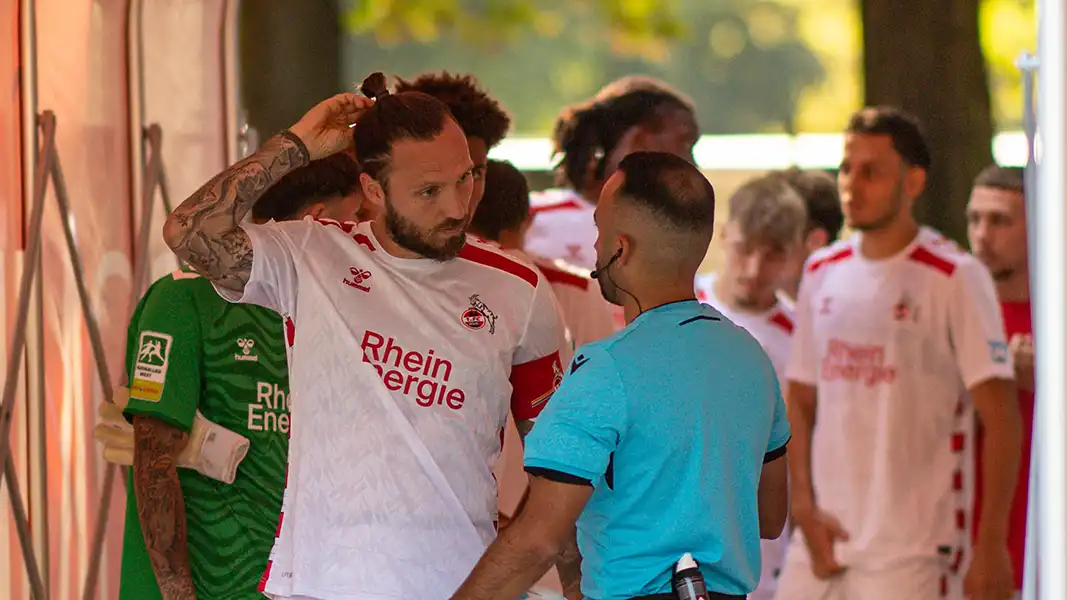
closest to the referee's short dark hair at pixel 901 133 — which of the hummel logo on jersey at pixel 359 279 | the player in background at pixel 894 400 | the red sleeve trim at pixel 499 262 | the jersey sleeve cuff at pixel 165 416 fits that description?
the player in background at pixel 894 400

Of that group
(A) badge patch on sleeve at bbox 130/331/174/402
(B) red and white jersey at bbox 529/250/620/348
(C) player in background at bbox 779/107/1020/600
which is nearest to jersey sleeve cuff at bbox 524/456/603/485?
(A) badge patch on sleeve at bbox 130/331/174/402

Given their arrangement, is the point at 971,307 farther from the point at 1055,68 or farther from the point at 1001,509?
the point at 1055,68

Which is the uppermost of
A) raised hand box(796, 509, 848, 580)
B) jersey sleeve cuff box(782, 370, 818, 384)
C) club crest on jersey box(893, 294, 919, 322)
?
club crest on jersey box(893, 294, 919, 322)

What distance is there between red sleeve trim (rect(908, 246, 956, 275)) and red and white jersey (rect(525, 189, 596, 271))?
46.2 inches

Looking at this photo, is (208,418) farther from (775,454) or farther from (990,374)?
(990,374)

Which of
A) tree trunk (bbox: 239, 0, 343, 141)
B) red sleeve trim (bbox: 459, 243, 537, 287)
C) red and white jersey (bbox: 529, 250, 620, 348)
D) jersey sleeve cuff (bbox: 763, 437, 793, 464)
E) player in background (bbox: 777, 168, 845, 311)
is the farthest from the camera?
tree trunk (bbox: 239, 0, 343, 141)

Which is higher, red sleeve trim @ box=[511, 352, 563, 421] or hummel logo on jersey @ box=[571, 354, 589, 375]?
hummel logo on jersey @ box=[571, 354, 589, 375]

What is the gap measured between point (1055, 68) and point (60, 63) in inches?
104

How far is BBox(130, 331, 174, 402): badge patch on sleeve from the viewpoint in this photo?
317cm

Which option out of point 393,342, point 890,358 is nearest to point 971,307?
point 890,358

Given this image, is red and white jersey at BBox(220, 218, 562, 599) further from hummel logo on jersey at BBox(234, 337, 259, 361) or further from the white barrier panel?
the white barrier panel

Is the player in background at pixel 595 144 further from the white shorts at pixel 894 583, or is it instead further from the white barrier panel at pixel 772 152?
the white barrier panel at pixel 772 152

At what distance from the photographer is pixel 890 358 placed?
5.31 metres

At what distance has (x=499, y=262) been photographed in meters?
3.03
